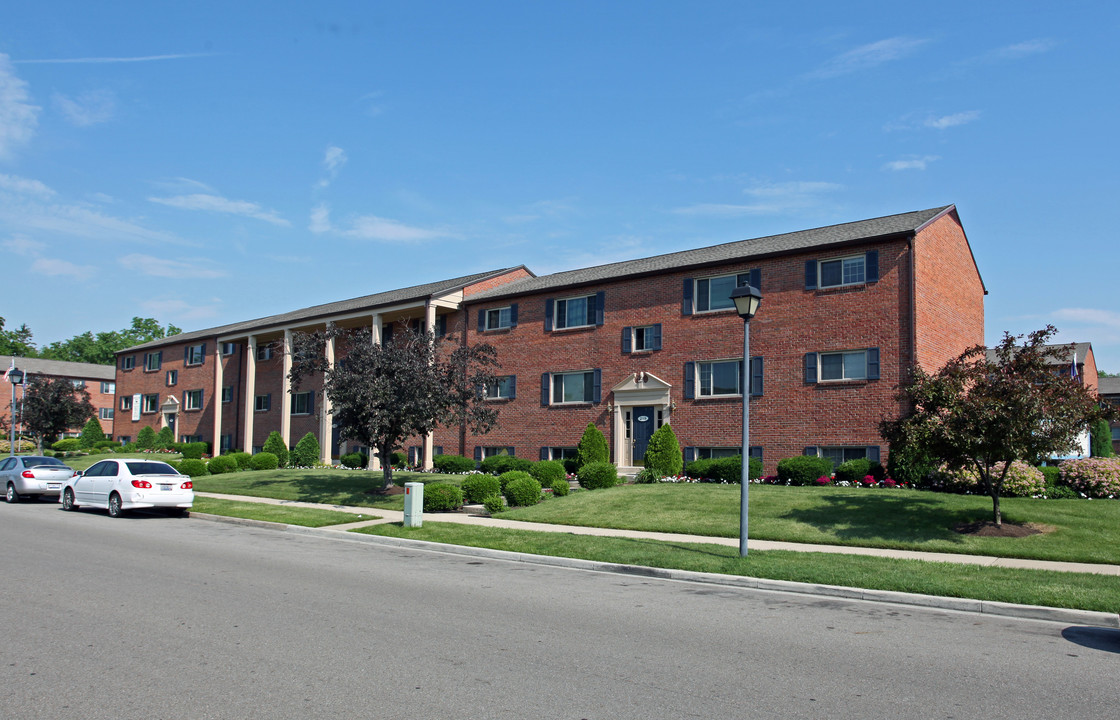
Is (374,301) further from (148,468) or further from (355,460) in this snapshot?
(148,468)

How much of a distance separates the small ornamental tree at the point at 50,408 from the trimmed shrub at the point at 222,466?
61.4 ft

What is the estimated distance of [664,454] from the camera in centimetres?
2647

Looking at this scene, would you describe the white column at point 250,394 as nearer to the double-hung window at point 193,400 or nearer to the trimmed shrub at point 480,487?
the double-hung window at point 193,400

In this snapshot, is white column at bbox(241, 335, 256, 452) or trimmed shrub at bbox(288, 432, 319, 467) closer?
trimmed shrub at bbox(288, 432, 319, 467)

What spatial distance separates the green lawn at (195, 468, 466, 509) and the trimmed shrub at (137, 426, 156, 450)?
838 inches

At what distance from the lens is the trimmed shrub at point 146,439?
169 ft

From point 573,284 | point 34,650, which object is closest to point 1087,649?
point 34,650

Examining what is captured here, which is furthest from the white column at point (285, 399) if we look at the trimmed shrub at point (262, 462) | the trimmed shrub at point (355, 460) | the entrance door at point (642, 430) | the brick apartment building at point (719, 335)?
the entrance door at point (642, 430)

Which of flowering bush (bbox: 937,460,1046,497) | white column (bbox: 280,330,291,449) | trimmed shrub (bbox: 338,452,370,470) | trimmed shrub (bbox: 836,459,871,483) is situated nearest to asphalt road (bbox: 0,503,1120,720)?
flowering bush (bbox: 937,460,1046,497)

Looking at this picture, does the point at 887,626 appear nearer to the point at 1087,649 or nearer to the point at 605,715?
the point at 1087,649

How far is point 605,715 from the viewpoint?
5.43 metres

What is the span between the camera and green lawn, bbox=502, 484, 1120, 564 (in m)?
13.9

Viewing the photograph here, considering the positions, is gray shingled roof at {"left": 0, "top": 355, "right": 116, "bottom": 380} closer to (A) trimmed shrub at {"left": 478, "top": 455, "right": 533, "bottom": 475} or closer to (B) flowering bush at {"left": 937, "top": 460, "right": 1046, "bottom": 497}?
(A) trimmed shrub at {"left": 478, "top": 455, "right": 533, "bottom": 475}

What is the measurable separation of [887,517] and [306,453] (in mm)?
27898
